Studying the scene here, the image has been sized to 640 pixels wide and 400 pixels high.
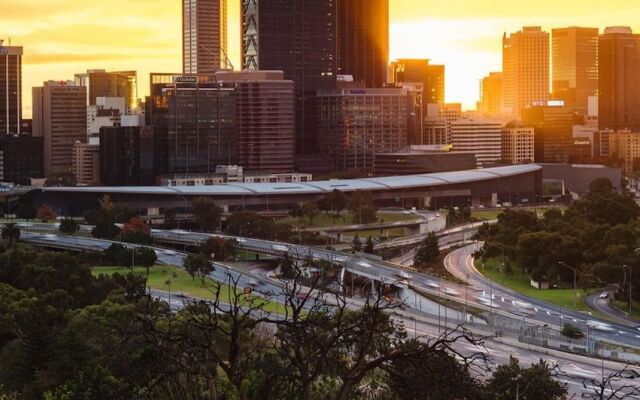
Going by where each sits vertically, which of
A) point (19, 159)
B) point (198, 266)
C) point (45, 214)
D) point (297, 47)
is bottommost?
point (198, 266)

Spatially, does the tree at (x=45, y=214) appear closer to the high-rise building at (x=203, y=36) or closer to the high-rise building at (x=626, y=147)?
the high-rise building at (x=203, y=36)

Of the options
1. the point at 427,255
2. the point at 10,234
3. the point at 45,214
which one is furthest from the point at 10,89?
the point at 427,255

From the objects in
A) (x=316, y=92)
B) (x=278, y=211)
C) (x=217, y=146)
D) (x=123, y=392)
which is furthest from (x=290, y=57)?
(x=123, y=392)

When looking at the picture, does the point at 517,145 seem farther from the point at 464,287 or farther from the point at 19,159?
the point at 464,287

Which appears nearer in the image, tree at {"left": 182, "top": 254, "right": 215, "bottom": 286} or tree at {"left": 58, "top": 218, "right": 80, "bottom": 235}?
tree at {"left": 182, "top": 254, "right": 215, "bottom": 286}

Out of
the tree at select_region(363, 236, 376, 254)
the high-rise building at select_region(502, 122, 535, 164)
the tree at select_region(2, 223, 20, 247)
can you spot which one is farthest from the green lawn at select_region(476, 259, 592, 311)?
the high-rise building at select_region(502, 122, 535, 164)

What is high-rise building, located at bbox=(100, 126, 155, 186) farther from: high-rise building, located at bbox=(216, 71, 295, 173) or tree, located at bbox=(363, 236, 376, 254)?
tree, located at bbox=(363, 236, 376, 254)

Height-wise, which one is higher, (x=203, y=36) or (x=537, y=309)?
(x=203, y=36)
